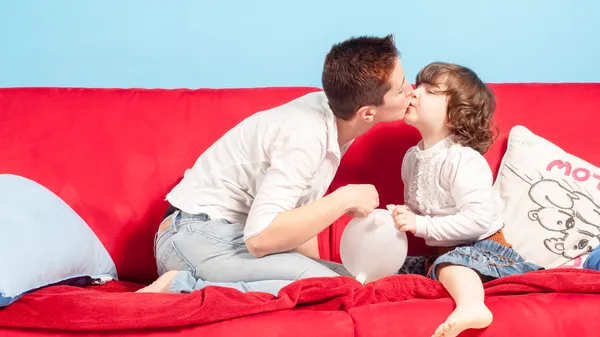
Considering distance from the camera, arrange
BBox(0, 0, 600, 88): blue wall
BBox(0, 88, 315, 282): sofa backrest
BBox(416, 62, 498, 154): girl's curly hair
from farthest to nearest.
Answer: BBox(0, 0, 600, 88): blue wall → BBox(0, 88, 315, 282): sofa backrest → BBox(416, 62, 498, 154): girl's curly hair

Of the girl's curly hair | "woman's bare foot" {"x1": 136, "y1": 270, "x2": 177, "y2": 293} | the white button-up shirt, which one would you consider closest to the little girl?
the girl's curly hair

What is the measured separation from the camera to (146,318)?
166 centimetres

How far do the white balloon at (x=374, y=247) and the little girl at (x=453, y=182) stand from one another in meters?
0.06

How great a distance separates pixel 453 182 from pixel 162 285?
741 mm

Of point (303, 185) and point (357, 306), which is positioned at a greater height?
point (303, 185)

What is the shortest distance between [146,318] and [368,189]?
0.61 metres

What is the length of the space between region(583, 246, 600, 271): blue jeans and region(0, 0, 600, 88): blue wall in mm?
1040

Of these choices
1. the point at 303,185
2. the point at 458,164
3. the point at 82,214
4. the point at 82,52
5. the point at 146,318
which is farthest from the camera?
the point at 82,52

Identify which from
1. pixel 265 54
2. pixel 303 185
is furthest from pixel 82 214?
pixel 265 54

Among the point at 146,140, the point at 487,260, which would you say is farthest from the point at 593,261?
the point at 146,140

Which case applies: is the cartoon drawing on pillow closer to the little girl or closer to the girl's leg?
the little girl

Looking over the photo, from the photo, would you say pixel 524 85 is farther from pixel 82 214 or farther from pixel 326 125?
pixel 82 214

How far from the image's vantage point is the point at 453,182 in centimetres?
205

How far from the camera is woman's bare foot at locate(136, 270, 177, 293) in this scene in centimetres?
191
